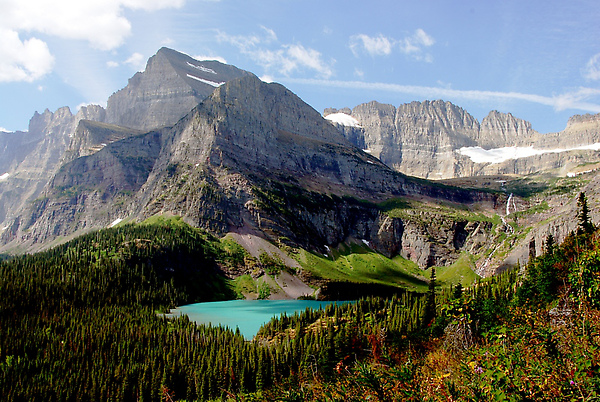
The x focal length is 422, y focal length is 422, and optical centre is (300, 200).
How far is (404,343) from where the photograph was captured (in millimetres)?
76812

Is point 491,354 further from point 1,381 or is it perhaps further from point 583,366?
point 1,381

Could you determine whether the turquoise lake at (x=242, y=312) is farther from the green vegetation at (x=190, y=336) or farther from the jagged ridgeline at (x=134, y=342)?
the green vegetation at (x=190, y=336)

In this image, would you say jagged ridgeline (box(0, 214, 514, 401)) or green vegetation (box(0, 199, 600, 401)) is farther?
jagged ridgeline (box(0, 214, 514, 401))

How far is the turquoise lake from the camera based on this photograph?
136m

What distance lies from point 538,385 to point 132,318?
452 feet

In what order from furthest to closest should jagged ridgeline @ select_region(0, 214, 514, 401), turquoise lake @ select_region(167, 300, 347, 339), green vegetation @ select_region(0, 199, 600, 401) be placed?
1. turquoise lake @ select_region(167, 300, 347, 339)
2. jagged ridgeline @ select_region(0, 214, 514, 401)
3. green vegetation @ select_region(0, 199, 600, 401)

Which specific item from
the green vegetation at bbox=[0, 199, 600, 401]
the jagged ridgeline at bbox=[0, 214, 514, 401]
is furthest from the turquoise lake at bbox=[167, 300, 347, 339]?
the green vegetation at bbox=[0, 199, 600, 401]

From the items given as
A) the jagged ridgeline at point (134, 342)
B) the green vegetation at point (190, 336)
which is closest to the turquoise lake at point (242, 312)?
the jagged ridgeline at point (134, 342)

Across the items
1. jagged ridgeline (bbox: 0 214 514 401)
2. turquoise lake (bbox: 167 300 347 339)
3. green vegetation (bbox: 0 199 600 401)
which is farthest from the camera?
turquoise lake (bbox: 167 300 347 339)

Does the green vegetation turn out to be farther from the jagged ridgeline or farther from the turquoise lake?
the turquoise lake

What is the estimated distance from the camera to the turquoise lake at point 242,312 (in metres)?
136

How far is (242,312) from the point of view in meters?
163

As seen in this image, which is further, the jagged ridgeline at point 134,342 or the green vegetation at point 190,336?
the jagged ridgeline at point 134,342

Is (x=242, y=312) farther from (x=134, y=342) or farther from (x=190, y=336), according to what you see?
(x=134, y=342)
